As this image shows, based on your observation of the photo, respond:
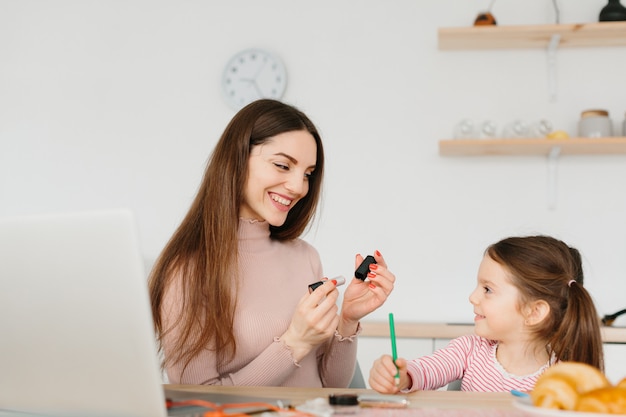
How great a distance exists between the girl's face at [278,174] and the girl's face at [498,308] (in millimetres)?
450

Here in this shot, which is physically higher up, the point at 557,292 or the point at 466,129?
the point at 466,129

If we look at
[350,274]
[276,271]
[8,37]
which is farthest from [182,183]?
[276,271]

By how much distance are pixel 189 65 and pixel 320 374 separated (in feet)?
6.10

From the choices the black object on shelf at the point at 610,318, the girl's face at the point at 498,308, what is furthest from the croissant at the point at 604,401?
the black object on shelf at the point at 610,318

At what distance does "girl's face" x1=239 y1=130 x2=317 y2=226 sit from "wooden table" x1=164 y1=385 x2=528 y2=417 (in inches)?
20.2

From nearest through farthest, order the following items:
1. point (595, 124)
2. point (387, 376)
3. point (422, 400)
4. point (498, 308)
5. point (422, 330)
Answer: point (422, 400), point (387, 376), point (498, 308), point (422, 330), point (595, 124)

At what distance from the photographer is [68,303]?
79cm

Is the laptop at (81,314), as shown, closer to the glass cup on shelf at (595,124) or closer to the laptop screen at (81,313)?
the laptop screen at (81,313)

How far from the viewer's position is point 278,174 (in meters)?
1.58

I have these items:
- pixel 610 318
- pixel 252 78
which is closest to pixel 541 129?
pixel 610 318

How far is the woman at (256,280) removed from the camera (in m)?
1.42

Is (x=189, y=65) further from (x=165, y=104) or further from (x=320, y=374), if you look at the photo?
(x=320, y=374)

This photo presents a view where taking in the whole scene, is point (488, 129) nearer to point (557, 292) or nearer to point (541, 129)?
point (541, 129)

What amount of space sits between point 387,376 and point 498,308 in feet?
1.18
